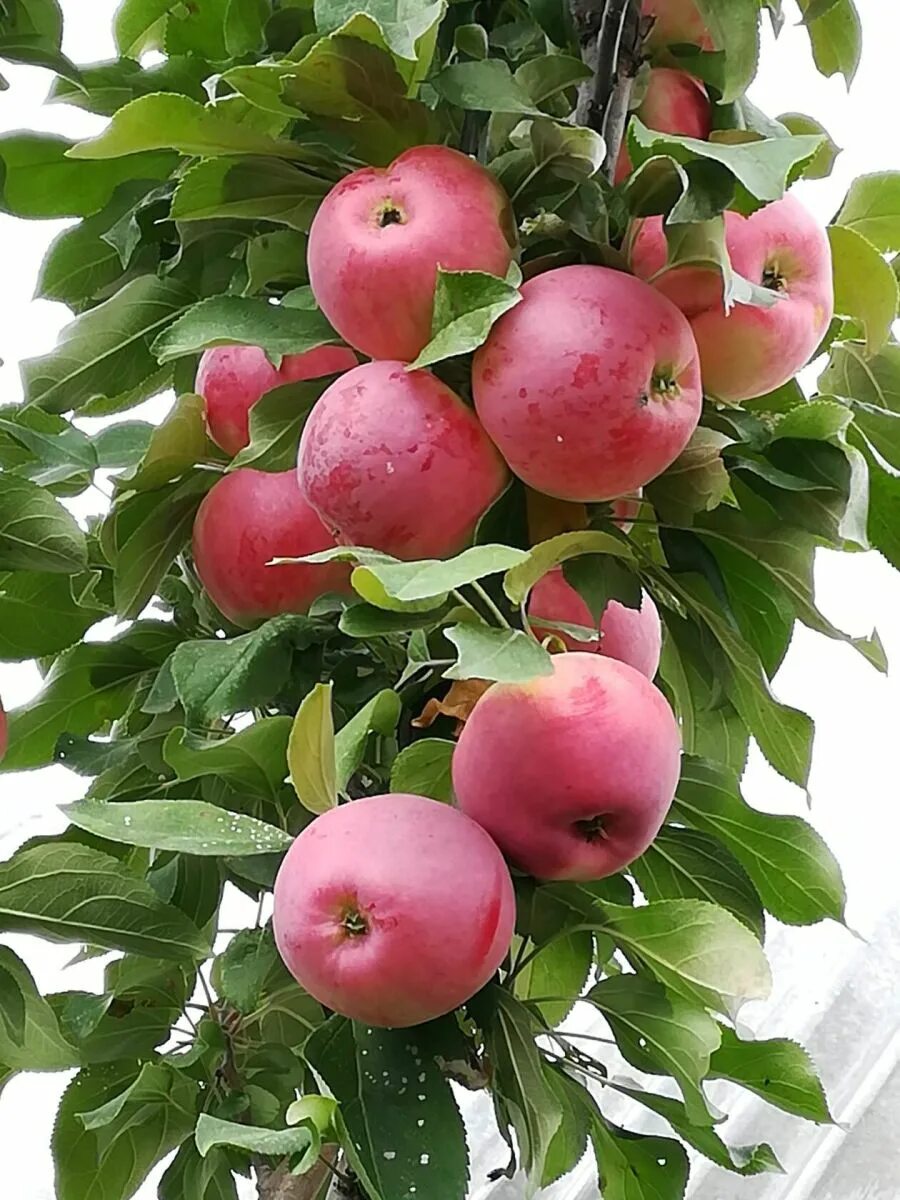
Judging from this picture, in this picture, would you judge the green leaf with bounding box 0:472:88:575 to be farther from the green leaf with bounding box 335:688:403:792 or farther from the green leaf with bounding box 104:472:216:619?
the green leaf with bounding box 335:688:403:792

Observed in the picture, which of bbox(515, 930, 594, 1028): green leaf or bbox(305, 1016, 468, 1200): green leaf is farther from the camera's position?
bbox(515, 930, 594, 1028): green leaf

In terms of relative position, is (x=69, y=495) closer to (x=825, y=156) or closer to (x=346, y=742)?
(x=346, y=742)

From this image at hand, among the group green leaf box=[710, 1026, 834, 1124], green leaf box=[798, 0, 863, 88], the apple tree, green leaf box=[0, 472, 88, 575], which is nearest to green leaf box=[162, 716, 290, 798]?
the apple tree

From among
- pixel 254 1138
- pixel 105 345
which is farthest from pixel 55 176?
pixel 254 1138

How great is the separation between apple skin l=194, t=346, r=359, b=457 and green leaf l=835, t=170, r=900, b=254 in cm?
22

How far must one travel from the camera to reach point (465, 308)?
402mm

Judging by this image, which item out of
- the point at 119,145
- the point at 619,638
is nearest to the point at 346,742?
the point at 619,638

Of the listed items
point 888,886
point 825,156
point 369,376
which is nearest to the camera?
point 369,376

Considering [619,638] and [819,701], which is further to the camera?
[819,701]

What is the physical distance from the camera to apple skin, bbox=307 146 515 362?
1.37 ft

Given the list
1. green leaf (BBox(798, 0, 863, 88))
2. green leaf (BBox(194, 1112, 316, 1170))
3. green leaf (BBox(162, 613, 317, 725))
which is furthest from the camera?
green leaf (BBox(798, 0, 863, 88))

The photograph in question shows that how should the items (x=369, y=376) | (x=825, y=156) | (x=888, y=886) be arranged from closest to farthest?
1. (x=369, y=376)
2. (x=825, y=156)
3. (x=888, y=886)

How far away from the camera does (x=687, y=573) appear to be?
50 centimetres

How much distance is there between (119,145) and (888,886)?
1.01 m
